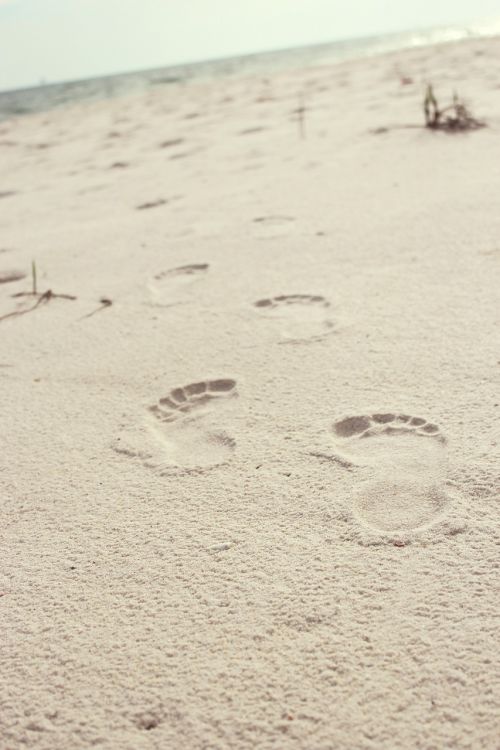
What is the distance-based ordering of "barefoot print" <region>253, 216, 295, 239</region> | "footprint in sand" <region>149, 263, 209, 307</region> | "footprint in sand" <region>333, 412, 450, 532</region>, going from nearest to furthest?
"footprint in sand" <region>333, 412, 450, 532</region>, "footprint in sand" <region>149, 263, 209, 307</region>, "barefoot print" <region>253, 216, 295, 239</region>

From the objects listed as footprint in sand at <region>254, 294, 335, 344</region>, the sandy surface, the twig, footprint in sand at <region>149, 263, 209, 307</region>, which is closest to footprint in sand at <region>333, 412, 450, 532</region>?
the sandy surface

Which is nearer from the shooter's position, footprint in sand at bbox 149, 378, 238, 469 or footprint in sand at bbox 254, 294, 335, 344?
footprint in sand at bbox 149, 378, 238, 469

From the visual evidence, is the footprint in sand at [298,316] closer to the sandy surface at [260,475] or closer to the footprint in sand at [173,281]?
the sandy surface at [260,475]

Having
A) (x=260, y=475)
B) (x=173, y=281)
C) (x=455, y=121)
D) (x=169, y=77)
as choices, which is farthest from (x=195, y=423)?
(x=169, y=77)

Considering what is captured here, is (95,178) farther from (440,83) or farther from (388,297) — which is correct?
(440,83)

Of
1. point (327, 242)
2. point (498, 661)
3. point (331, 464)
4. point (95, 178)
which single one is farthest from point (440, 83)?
point (498, 661)

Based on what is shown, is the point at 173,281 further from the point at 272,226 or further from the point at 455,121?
the point at 455,121

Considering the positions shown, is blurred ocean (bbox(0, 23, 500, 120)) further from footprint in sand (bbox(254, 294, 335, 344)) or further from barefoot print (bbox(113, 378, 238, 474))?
barefoot print (bbox(113, 378, 238, 474))

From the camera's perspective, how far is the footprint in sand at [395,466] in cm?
94

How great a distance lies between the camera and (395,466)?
1.03 meters

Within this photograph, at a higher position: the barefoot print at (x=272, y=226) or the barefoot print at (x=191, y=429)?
the barefoot print at (x=272, y=226)

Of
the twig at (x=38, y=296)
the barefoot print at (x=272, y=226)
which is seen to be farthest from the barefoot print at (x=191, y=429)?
the barefoot print at (x=272, y=226)

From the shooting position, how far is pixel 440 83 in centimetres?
423

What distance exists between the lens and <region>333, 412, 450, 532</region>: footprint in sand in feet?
3.07
